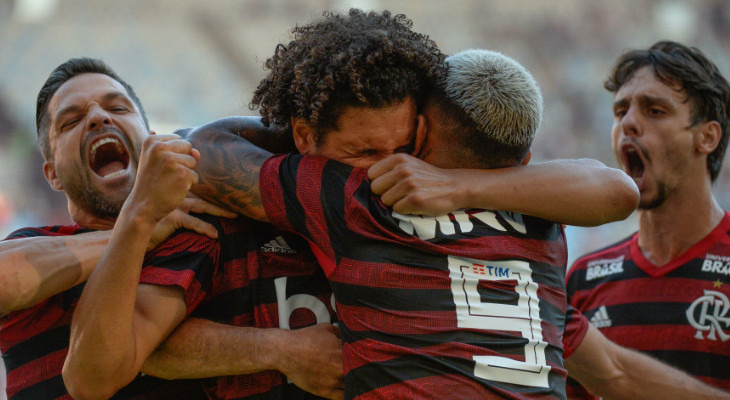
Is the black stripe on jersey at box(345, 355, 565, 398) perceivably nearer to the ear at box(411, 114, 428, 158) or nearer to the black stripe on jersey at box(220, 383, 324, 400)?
the black stripe on jersey at box(220, 383, 324, 400)

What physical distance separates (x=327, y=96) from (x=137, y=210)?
0.63 metres

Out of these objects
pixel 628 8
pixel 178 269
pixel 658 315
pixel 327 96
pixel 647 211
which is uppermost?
pixel 628 8

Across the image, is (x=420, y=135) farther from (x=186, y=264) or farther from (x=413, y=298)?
(x=186, y=264)

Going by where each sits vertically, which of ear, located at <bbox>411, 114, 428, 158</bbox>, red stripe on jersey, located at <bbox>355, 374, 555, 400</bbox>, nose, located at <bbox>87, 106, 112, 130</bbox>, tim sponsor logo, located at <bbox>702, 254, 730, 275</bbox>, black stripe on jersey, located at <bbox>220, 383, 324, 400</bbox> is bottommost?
tim sponsor logo, located at <bbox>702, 254, 730, 275</bbox>

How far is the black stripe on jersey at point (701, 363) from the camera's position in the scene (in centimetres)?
362

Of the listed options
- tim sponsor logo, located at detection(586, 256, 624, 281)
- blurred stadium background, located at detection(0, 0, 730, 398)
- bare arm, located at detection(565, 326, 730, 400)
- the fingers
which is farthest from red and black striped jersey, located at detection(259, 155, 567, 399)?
blurred stadium background, located at detection(0, 0, 730, 398)

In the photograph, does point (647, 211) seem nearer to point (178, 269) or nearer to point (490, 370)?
point (490, 370)

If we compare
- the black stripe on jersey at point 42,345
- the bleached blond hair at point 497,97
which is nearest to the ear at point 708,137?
the bleached blond hair at point 497,97

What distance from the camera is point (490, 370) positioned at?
6.65ft

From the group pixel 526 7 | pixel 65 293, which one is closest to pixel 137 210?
pixel 65 293

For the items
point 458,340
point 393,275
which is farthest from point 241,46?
point 458,340

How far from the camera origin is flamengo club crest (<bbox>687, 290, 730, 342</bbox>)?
145 inches

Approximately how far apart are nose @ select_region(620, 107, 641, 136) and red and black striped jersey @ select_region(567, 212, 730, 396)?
62 cm

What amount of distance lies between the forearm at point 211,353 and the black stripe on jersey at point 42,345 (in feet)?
1.67
